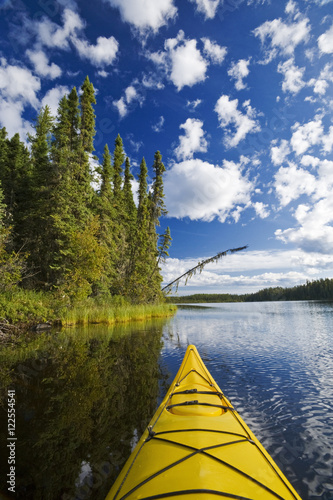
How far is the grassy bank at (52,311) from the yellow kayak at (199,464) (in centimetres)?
1209

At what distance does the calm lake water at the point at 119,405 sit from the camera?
119 inches

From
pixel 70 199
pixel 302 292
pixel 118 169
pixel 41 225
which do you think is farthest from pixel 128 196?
pixel 302 292

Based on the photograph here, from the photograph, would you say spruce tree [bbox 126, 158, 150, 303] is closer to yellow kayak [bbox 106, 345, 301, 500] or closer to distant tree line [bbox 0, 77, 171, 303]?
distant tree line [bbox 0, 77, 171, 303]

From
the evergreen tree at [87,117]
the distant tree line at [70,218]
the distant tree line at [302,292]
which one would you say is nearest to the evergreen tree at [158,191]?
the distant tree line at [70,218]

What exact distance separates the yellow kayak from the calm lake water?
2.42 feet

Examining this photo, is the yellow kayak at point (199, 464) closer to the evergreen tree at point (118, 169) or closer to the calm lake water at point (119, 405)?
the calm lake water at point (119, 405)

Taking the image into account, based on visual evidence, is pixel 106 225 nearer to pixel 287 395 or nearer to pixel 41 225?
pixel 41 225

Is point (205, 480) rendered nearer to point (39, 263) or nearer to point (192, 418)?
point (192, 418)

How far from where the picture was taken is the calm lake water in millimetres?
3018

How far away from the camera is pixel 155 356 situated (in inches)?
369

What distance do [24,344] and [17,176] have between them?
24.5 m

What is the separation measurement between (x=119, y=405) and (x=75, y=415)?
2.94ft

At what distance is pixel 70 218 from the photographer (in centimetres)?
2023

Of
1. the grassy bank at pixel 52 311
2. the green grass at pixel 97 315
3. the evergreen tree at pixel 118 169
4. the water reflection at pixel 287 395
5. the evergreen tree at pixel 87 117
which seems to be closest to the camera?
the water reflection at pixel 287 395
